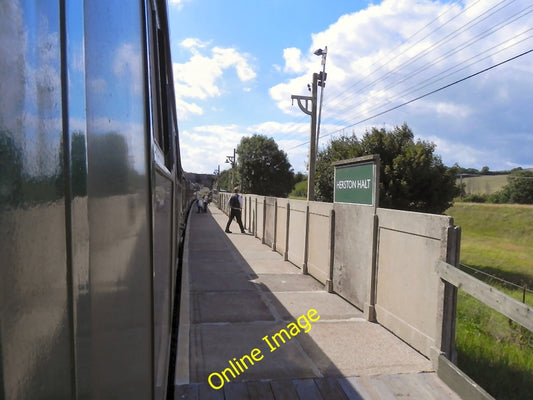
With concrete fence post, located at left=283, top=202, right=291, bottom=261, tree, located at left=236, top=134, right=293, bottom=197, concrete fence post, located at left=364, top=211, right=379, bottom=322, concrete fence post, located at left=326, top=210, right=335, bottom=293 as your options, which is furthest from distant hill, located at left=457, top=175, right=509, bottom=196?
concrete fence post, located at left=364, top=211, right=379, bottom=322

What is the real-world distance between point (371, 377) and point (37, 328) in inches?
143

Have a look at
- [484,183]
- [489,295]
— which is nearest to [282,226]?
[489,295]

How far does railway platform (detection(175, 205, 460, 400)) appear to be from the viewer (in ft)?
11.3

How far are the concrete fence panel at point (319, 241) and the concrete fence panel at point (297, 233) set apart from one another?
1.02ft

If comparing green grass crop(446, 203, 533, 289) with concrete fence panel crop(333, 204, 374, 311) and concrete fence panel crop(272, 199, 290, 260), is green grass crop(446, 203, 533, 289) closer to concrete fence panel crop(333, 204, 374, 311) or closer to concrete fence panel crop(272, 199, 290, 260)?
concrete fence panel crop(272, 199, 290, 260)

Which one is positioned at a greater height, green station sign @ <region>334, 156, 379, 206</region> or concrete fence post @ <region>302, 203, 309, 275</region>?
green station sign @ <region>334, 156, 379, 206</region>

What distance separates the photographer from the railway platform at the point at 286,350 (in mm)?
3445

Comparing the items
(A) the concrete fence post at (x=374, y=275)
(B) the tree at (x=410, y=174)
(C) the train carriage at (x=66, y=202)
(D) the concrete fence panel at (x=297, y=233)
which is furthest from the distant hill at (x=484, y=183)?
(C) the train carriage at (x=66, y=202)

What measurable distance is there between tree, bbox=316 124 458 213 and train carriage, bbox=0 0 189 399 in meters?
15.6

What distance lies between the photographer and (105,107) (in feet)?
3.18

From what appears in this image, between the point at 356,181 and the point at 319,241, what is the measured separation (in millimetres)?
1800

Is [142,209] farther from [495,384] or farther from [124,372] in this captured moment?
[495,384]

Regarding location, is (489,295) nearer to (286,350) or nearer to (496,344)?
(286,350)

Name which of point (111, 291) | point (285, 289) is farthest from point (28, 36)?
point (285, 289)
